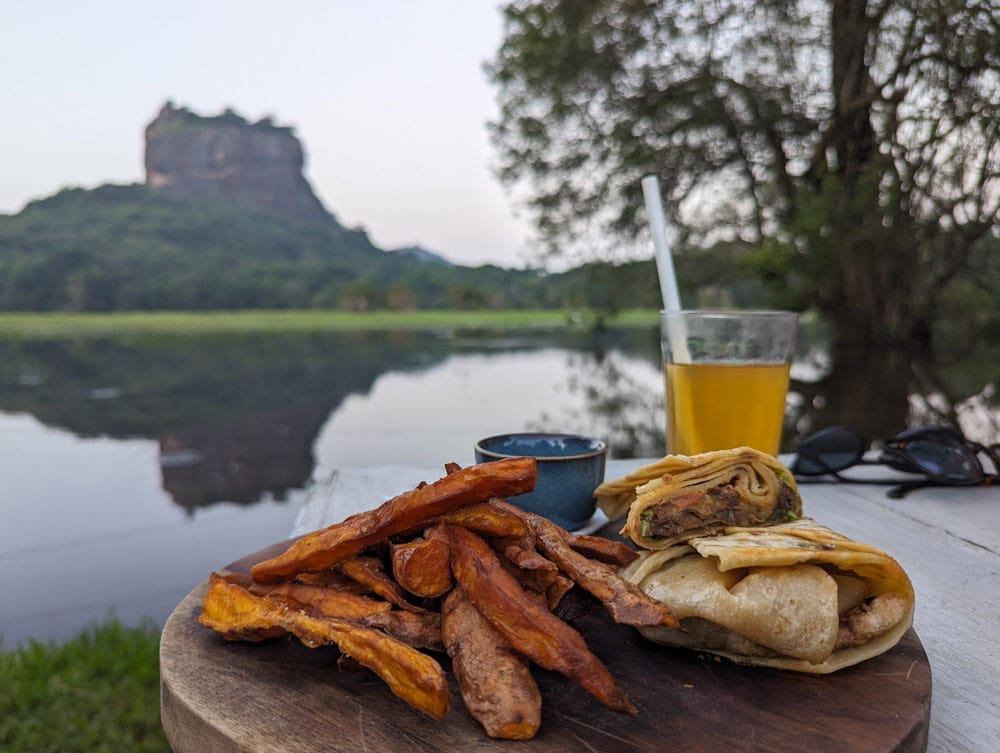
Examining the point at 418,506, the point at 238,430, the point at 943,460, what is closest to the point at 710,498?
the point at 418,506

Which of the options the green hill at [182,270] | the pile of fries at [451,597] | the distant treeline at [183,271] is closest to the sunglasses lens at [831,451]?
Result: the pile of fries at [451,597]

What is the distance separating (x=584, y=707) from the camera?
81 cm

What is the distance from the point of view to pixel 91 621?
3.03 meters

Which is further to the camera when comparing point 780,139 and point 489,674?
point 780,139

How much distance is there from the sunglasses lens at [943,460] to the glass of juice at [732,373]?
0.42 m

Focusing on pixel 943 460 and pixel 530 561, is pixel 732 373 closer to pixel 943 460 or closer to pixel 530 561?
pixel 943 460

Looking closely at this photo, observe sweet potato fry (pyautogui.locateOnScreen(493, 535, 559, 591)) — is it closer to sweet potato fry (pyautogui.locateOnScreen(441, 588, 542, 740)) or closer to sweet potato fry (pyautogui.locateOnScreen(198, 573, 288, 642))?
sweet potato fry (pyautogui.locateOnScreen(441, 588, 542, 740))

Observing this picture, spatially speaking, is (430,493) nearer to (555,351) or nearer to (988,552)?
(988,552)

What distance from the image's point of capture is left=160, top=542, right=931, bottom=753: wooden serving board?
0.74m

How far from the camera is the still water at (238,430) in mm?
3572

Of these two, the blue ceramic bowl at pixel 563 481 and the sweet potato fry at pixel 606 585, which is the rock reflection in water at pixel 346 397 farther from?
the sweet potato fry at pixel 606 585

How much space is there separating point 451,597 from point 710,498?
1.39ft

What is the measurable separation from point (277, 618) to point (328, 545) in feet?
0.36

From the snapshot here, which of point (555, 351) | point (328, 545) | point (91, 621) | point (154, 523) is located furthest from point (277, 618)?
point (555, 351)
